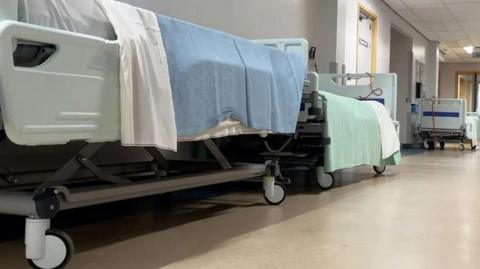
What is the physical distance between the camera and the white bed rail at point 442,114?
9219 millimetres

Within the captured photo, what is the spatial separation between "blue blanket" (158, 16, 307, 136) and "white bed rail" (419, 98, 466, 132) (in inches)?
290

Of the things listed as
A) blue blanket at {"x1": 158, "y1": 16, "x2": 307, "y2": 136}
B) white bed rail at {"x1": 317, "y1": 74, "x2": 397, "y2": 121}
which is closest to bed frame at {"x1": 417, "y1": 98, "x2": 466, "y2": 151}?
white bed rail at {"x1": 317, "y1": 74, "x2": 397, "y2": 121}

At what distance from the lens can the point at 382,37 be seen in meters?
8.34

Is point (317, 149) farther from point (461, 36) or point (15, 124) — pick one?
point (461, 36)

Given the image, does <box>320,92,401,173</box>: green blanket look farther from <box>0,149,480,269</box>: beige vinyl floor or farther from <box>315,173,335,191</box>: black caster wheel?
<box>0,149,480,269</box>: beige vinyl floor

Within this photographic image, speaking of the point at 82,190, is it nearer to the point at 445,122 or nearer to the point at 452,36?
the point at 445,122

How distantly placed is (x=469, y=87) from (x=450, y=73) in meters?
1.17

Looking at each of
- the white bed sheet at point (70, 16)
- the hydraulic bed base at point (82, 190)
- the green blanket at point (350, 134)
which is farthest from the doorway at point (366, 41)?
the white bed sheet at point (70, 16)

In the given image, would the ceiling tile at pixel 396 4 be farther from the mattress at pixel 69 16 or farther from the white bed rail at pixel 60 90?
the white bed rail at pixel 60 90

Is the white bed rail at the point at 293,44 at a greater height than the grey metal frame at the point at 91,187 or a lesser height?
greater

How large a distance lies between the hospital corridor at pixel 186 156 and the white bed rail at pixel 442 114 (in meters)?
5.34

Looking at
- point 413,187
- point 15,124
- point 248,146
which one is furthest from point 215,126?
point 413,187

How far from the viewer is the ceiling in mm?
8500

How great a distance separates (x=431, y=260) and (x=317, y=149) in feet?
5.75
